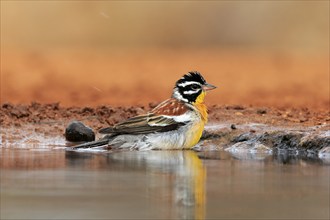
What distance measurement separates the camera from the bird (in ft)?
41.7

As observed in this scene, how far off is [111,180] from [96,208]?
1.88 meters

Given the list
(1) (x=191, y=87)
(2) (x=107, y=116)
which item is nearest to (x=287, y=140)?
(1) (x=191, y=87)

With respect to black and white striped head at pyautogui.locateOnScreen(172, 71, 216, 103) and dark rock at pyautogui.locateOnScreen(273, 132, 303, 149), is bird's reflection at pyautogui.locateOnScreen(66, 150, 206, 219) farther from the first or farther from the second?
dark rock at pyautogui.locateOnScreen(273, 132, 303, 149)

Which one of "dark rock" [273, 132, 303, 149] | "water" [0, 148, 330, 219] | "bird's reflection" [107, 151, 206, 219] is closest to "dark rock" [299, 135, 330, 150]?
"dark rock" [273, 132, 303, 149]

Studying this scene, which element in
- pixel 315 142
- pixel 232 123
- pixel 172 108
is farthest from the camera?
pixel 232 123

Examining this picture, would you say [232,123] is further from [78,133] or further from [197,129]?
[78,133]

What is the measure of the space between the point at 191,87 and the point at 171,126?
A: 786 mm

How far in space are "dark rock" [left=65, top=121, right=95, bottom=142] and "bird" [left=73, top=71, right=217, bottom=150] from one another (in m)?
1.05

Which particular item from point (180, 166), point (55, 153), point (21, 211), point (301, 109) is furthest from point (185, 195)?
point (301, 109)

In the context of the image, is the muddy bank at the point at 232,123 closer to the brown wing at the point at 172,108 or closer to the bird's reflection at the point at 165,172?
the brown wing at the point at 172,108

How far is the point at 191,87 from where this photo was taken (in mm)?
13172

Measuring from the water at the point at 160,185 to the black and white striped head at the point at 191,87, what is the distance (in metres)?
0.96

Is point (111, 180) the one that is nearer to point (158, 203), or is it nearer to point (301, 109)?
point (158, 203)

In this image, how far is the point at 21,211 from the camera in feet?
24.1
